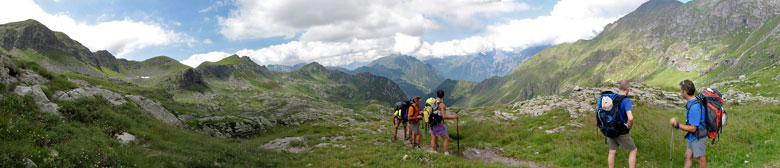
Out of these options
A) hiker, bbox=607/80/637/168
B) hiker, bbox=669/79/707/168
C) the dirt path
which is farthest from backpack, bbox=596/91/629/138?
the dirt path

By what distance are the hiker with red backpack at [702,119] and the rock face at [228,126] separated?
100 feet

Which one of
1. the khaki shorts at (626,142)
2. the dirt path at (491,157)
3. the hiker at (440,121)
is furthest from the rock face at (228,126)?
the khaki shorts at (626,142)

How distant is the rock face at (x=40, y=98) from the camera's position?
1268 cm

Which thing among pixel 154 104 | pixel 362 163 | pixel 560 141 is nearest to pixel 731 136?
pixel 560 141

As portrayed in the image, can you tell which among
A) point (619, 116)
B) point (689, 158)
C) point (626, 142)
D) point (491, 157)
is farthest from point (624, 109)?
point (491, 157)

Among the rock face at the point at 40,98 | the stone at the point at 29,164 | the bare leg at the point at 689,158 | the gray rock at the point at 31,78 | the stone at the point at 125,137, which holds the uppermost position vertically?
the gray rock at the point at 31,78

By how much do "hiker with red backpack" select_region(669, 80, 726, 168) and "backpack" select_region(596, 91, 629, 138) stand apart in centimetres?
124

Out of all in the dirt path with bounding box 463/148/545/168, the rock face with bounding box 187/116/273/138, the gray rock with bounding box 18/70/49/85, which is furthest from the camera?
the rock face with bounding box 187/116/273/138

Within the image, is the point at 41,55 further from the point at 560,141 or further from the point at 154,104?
the point at 560,141

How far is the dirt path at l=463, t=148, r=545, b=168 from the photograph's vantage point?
44.7 feet

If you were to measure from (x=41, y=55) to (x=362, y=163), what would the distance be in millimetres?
290344

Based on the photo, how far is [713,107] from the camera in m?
8.38

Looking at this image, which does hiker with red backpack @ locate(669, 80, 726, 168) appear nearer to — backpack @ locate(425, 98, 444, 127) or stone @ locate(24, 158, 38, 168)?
backpack @ locate(425, 98, 444, 127)

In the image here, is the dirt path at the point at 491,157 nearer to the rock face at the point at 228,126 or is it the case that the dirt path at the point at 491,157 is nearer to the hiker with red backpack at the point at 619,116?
the hiker with red backpack at the point at 619,116
